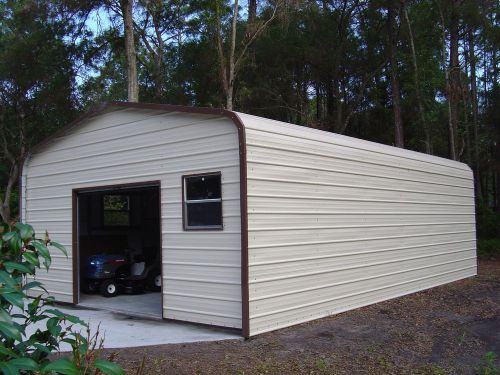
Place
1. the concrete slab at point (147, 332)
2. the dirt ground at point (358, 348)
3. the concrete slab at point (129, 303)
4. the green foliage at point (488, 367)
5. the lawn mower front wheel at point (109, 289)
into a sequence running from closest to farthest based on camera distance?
1. the green foliage at point (488, 367)
2. the dirt ground at point (358, 348)
3. the concrete slab at point (147, 332)
4. the concrete slab at point (129, 303)
5. the lawn mower front wheel at point (109, 289)

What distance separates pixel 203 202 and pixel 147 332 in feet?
6.32

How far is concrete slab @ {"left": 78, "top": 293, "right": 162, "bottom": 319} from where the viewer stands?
869cm

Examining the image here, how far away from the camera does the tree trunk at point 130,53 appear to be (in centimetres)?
1780

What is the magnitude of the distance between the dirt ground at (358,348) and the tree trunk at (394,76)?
1218cm

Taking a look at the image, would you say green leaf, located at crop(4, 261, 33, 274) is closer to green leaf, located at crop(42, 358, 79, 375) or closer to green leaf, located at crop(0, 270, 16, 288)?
green leaf, located at crop(0, 270, 16, 288)

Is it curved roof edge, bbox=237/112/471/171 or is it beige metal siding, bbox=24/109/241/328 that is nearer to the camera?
beige metal siding, bbox=24/109/241/328

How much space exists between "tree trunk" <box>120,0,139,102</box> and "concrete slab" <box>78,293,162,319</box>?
875 centimetres

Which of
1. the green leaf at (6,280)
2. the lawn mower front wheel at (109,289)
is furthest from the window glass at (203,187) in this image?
the green leaf at (6,280)

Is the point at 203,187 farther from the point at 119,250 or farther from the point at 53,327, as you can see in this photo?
the point at 119,250

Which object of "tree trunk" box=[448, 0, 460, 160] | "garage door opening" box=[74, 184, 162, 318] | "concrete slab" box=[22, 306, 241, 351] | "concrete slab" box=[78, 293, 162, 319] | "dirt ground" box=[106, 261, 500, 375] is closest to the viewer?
"dirt ground" box=[106, 261, 500, 375]

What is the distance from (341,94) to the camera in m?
23.8

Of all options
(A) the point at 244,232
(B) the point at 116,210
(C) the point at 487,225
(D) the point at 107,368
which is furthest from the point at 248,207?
(C) the point at 487,225

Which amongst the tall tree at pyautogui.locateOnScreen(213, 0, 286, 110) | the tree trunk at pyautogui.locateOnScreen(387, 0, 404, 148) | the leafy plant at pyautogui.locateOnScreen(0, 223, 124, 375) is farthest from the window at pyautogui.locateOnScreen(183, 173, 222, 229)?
the tree trunk at pyautogui.locateOnScreen(387, 0, 404, 148)

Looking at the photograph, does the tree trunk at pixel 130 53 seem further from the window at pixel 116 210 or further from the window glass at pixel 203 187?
the window glass at pixel 203 187
